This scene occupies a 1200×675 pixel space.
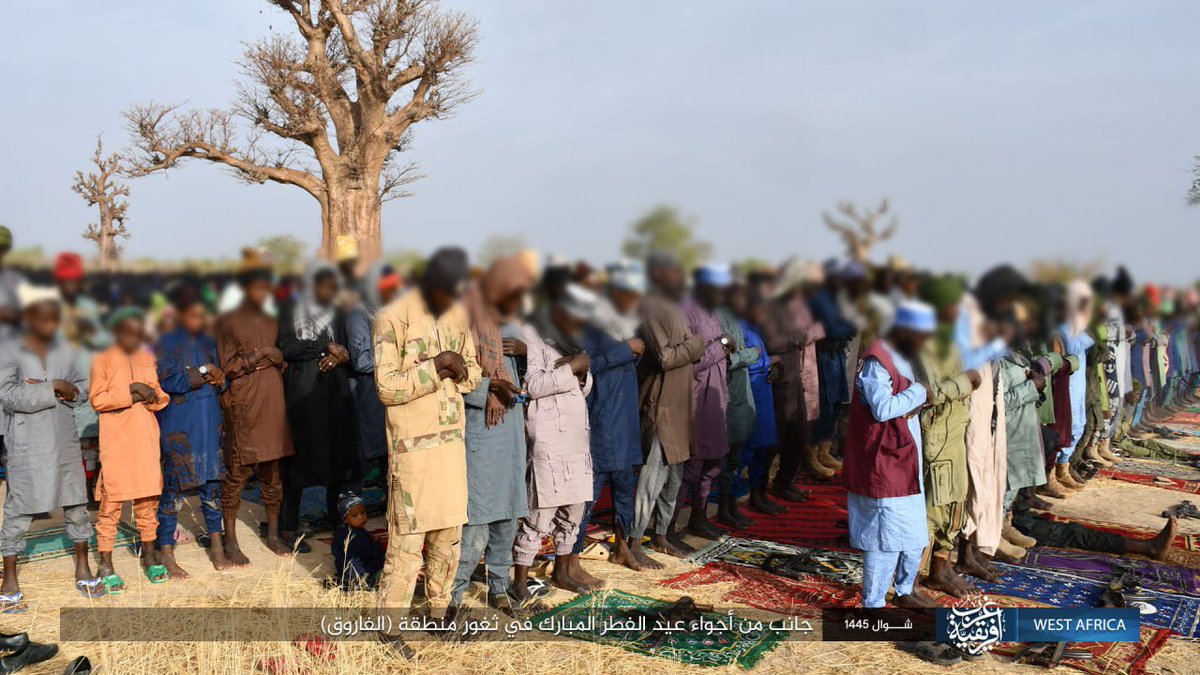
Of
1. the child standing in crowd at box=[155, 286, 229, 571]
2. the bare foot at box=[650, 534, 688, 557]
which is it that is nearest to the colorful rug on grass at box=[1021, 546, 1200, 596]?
the bare foot at box=[650, 534, 688, 557]

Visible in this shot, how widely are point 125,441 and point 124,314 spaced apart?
332 cm

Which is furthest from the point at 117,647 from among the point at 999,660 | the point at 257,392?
the point at 999,660

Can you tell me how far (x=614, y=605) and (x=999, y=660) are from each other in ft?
6.39

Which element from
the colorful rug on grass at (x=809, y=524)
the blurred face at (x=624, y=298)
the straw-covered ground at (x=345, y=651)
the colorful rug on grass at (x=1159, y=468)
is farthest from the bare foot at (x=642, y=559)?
the colorful rug on grass at (x=1159, y=468)

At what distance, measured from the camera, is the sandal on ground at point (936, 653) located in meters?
4.02

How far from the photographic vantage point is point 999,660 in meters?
4.07

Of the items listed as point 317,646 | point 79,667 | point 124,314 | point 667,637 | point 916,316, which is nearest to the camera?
point 124,314

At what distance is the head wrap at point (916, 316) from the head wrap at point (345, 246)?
1697 millimetres

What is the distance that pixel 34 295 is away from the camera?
1883 millimetres

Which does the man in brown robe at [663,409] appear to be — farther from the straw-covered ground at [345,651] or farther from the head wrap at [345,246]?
the head wrap at [345,246]

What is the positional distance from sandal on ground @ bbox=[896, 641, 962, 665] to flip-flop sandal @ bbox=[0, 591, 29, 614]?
4.64 metres

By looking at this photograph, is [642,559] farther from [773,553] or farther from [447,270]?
[447,270]

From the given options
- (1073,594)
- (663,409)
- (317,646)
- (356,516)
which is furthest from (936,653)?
(356,516)

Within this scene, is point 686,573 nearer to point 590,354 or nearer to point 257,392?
point 590,354
